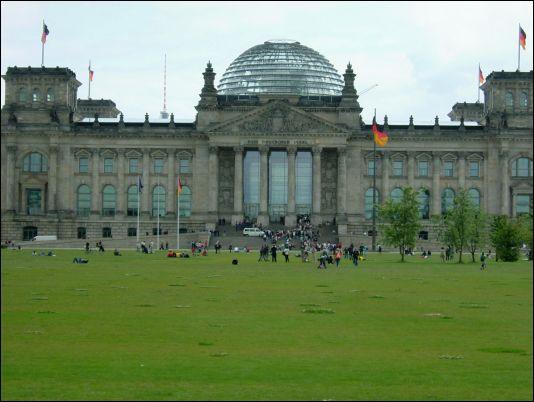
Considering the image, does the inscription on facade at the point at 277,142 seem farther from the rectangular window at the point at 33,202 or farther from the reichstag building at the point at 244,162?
the rectangular window at the point at 33,202

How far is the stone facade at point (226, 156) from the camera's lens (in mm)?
155000

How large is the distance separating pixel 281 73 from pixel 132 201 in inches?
1389

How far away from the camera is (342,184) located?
156250 mm

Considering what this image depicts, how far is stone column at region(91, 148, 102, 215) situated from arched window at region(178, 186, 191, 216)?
465 inches

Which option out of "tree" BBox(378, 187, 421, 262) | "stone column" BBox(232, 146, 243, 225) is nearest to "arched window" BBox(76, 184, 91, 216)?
"stone column" BBox(232, 146, 243, 225)

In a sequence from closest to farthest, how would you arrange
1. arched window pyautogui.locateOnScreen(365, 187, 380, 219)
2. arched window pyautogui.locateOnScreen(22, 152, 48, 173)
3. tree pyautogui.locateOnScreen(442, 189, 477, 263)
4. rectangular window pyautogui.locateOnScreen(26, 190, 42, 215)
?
tree pyautogui.locateOnScreen(442, 189, 477, 263), rectangular window pyautogui.locateOnScreen(26, 190, 42, 215), arched window pyautogui.locateOnScreen(22, 152, 48, 173), arched window pyautogui.locateOnScreen(365, 187, 380, 219)

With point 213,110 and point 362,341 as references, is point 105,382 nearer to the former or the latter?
point 362,341

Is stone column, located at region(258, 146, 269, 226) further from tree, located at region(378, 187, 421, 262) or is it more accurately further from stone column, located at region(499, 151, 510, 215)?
tree, located at region(378, 187, 421, 262)

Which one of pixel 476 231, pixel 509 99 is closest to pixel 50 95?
pixel 509 99

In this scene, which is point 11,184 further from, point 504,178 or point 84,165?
point 504,178

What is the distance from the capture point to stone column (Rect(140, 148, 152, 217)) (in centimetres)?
15750

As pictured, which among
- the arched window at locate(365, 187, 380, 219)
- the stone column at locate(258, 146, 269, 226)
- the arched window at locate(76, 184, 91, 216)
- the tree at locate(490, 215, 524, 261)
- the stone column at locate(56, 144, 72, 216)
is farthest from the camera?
the arched window at locate(76, 184, 91, 216)

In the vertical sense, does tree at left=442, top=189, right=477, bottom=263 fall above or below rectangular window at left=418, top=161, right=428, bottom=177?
below

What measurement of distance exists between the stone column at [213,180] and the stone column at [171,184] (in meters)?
5.62
